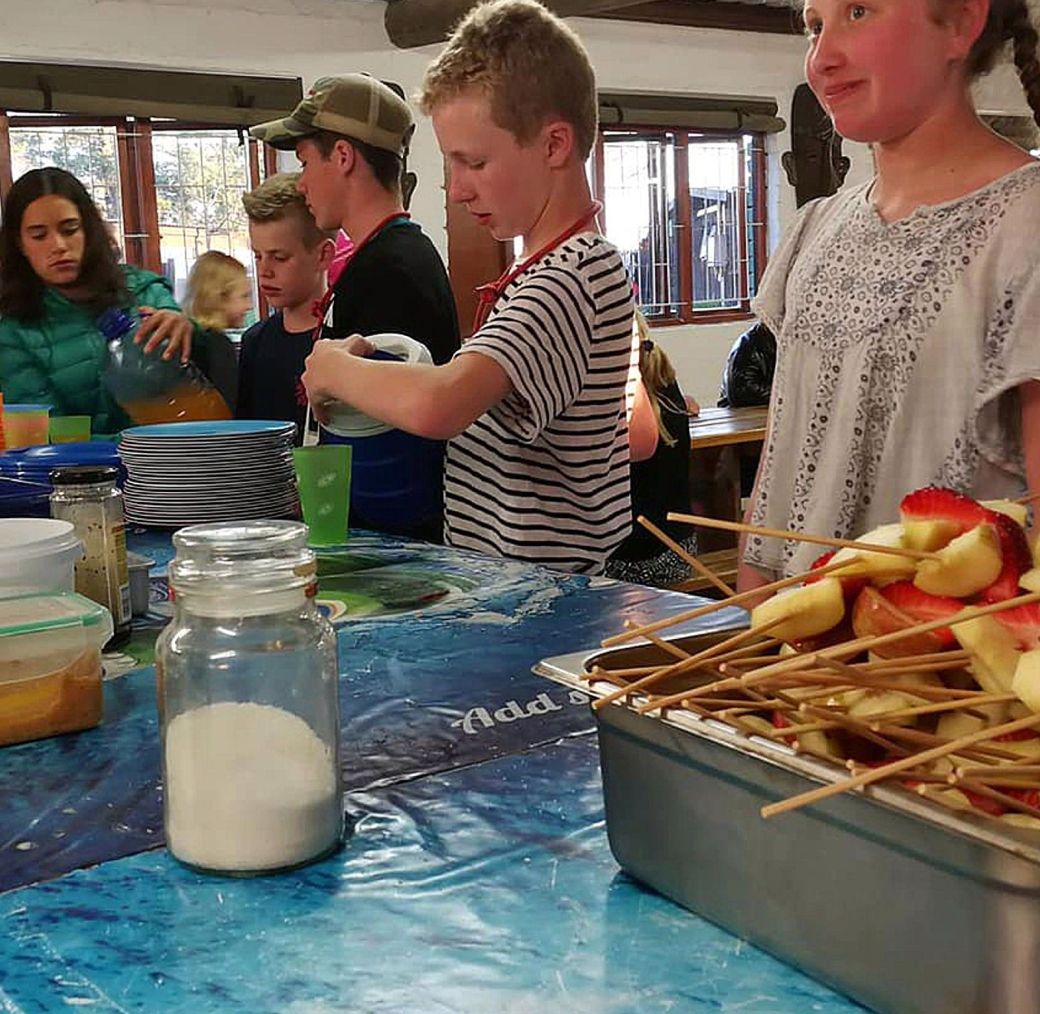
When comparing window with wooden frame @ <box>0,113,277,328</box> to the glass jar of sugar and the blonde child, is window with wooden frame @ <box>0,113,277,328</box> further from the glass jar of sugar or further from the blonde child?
the glass jar of sugar

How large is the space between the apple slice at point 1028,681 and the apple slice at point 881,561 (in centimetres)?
9

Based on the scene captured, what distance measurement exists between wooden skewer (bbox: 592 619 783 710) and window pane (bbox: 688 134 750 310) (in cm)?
764

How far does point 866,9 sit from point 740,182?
23.5 feet

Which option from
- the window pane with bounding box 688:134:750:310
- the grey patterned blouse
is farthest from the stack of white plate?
the window pane with bounding box 688:134:750:310

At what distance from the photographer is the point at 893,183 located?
1425mm

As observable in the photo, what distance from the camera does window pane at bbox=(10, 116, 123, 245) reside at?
5.92 meters

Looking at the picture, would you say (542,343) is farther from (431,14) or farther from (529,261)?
(431,14)

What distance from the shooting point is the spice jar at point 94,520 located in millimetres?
1282

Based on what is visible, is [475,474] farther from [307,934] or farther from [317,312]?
[307,934]

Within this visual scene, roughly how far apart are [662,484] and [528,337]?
5.63 ft

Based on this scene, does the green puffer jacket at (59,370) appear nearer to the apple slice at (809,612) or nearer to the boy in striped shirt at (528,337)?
the boy in striped shirt at (528,337)

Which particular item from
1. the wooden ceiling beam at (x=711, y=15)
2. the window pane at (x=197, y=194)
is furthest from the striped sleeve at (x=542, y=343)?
the wooden ceiling beam at (x=711, y=15)

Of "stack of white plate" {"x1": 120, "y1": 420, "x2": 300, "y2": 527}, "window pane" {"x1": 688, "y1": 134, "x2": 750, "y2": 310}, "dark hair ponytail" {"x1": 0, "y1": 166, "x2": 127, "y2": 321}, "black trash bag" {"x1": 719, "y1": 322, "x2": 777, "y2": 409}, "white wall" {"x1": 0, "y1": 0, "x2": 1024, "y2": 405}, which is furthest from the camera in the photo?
"window pane" {"x1": 688, "y1": 134, "x2": 750, "y2": 310}

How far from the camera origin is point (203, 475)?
6.51 ft
